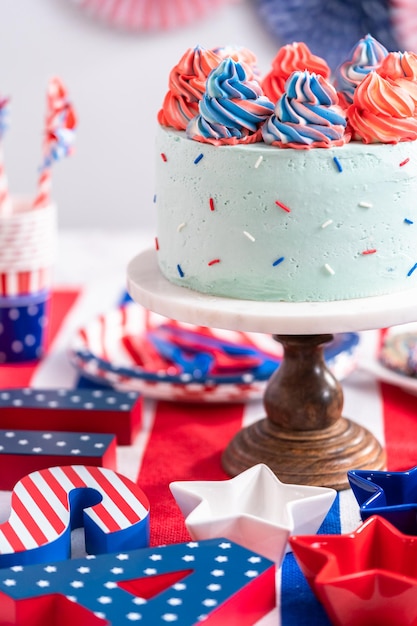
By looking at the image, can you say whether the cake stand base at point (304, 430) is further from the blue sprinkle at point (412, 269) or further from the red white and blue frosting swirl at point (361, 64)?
the red white and blue frosting swirl at point (361, 64)

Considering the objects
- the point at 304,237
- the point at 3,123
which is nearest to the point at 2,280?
the point at 3,123

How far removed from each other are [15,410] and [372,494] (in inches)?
21.3

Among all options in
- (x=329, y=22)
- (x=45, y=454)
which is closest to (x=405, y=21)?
(x=329, y=22)

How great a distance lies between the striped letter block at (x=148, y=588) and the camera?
0.82 meters

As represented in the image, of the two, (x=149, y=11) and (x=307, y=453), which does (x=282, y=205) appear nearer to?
(x=307, y=453)

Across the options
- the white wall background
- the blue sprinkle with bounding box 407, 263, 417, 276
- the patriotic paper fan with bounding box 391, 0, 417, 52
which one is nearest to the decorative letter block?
the blue sprinkle with bounding box 407, 263, 417, 276

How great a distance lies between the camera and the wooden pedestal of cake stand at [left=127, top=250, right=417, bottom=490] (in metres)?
1.10

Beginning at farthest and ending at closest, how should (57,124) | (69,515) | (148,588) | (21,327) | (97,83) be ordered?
1. (97,83)
2. (21,327)
3. (57,124)
4. (69,515)
5. (148,588)

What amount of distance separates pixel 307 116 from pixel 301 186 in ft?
0.25

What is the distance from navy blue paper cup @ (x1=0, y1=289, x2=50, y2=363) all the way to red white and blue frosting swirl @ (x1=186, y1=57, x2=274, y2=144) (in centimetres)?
62

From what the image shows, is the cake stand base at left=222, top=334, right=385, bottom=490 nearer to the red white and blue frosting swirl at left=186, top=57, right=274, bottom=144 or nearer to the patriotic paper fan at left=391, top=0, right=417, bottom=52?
the red white and blue frosting swirl at left=186, top=57, right=274, bottom=144

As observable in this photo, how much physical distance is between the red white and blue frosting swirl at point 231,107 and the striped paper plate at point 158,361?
0.43 metres

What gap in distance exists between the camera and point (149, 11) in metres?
3.16

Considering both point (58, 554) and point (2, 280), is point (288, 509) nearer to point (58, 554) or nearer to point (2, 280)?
point (58, 554)
